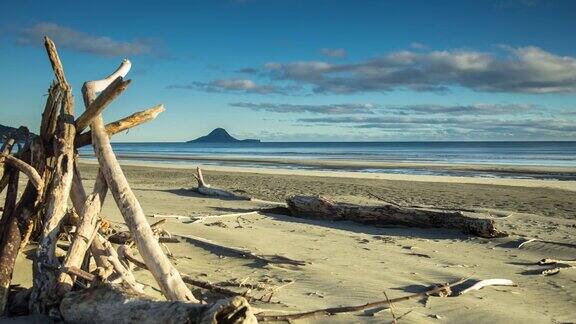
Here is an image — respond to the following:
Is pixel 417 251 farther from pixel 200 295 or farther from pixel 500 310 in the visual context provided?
pixel 200 295

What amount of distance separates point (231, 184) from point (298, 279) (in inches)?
607

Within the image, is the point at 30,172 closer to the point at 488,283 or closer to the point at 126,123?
the point at 126,123

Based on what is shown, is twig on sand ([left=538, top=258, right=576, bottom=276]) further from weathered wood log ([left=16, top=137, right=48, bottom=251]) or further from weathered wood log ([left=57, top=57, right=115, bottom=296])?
weathered wood log ([left=16, top=137, right=48, bottom=251])

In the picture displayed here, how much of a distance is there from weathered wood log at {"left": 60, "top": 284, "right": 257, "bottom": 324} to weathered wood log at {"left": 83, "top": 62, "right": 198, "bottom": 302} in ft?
1.26

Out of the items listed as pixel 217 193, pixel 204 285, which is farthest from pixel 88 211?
pixel 217 193

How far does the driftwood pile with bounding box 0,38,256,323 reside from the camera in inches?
172

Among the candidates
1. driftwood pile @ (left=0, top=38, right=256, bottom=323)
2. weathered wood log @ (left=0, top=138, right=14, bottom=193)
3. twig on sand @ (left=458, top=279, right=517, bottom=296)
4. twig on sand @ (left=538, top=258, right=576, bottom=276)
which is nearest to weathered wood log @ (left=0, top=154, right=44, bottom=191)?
driftwood pile @ (left=0, top=38, right=256, bottom=323)

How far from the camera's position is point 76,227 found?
507 cm

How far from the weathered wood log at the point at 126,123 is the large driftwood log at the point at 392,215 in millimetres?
6087

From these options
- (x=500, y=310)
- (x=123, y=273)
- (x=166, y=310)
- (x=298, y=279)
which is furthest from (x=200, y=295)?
(x=500, y=310)

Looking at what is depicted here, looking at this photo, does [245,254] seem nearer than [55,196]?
No

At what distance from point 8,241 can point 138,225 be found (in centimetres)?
150

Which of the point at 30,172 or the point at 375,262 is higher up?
the point at 30,172

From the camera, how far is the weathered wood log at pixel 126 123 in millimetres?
5641
